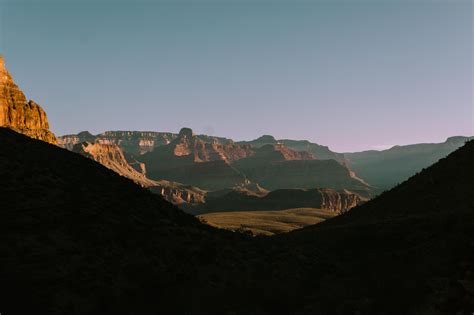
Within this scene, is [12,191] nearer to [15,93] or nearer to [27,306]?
[27,306]

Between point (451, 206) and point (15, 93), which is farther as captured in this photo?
point (15, 93)

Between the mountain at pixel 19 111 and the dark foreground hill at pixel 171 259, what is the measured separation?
14871 cm

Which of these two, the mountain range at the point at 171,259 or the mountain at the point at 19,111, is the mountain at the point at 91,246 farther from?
the mountain at the point at 19,111

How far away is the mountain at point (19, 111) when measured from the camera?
528 ft

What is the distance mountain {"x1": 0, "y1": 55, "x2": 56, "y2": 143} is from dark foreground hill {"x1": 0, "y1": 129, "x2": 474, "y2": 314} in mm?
148708

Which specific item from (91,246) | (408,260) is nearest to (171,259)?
(91,246)

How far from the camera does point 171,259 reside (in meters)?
16.6

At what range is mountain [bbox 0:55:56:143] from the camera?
161 meters

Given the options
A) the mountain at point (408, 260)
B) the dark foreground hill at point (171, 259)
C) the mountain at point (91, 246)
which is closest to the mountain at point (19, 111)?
the mountain at point (91, 246)

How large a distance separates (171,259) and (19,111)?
17672 centimetres

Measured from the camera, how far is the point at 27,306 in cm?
1127

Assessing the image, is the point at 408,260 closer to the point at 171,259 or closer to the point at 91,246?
the point at 171,259

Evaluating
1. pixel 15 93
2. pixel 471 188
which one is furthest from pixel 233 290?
pixel 15 93

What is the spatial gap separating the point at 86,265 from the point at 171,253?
3.61 metres
